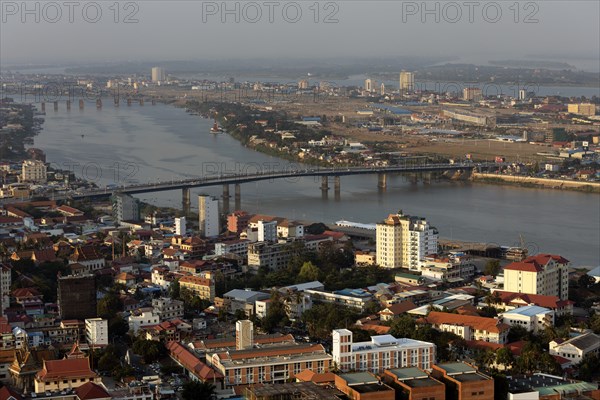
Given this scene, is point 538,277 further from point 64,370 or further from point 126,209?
point 126,209

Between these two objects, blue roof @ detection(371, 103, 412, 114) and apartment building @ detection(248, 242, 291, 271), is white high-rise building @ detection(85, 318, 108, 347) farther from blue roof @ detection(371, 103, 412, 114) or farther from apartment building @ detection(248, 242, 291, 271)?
blue roof @ detection(371, 103, 412, 114)

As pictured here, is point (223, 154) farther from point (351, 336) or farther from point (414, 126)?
point (351, 336)

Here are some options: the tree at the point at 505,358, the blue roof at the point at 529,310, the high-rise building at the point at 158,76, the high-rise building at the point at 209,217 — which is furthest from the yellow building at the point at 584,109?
the high-rise building at the point at 158,76

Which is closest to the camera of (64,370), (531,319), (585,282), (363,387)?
(363,387)

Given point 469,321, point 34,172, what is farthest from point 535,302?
point 34,172

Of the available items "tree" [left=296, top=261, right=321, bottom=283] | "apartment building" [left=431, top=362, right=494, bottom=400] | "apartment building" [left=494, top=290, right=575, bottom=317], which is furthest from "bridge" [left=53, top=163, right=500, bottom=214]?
"apartment building" [left=431, top=362, right=494, bottom=400]

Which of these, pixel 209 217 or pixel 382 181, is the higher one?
pixel 209 217
